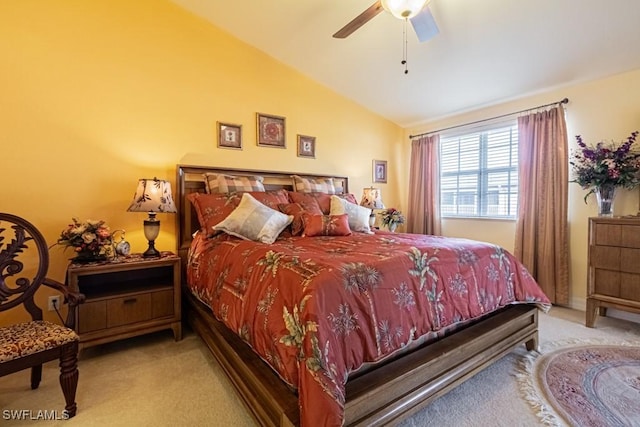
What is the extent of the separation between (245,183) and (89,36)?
179 centimetres

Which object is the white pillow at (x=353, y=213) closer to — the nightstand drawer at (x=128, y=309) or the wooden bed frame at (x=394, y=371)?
the wooden bed frame at (x=394, y=371)

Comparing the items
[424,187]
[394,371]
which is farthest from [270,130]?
[394,371]

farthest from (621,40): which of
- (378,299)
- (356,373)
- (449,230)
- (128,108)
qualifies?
(128,108)

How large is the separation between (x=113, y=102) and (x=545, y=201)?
14.4ft

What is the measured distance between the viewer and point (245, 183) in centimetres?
310

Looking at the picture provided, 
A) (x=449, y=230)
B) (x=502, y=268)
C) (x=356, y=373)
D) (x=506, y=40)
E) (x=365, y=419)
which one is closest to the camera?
(x=365, y=419)

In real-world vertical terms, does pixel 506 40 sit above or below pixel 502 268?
above

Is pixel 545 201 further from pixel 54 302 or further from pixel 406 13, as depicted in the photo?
pixel 54 302

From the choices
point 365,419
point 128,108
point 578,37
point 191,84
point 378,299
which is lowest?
point 365,419

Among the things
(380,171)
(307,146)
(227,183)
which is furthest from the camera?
(380,171)

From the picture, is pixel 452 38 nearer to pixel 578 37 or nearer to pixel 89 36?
pixel 578 37

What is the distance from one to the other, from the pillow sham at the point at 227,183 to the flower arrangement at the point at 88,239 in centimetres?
97

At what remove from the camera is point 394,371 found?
1413mm

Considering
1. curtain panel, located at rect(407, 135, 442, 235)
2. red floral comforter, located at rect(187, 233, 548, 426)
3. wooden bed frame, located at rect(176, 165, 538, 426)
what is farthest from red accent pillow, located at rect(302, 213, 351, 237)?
curtain panel, located at rect(407, 135, 442, 235)
